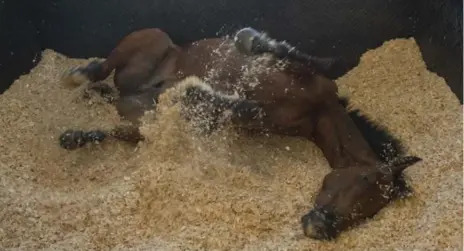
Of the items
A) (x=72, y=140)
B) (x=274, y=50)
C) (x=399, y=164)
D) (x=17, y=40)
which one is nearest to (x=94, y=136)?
(x=72, y=140)

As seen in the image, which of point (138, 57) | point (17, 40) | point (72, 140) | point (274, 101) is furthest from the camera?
point (17, 40)

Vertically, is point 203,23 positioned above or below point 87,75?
above

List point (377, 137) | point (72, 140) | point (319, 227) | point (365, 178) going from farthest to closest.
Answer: point (72, 140) → point (377, 137) → point (365, 178) → point (319, 227)

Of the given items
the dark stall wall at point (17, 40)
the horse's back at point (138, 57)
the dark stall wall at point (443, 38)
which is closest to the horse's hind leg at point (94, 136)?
the horse's back at point (138, 57)

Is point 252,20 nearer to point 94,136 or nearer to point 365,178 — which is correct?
point 94,136

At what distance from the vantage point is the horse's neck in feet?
9.14

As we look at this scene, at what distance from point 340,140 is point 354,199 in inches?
19.2

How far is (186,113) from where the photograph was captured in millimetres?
3020

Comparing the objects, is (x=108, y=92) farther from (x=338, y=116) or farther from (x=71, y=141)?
(x=338, y=116)

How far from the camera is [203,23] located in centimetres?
373

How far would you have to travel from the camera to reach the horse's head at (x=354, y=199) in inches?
94.3

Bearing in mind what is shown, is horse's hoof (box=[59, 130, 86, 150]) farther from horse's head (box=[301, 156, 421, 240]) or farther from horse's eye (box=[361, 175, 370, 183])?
horse's eye (box=[361, 175, 370, 183])

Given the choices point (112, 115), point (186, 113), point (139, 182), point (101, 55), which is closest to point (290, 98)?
point (186, 113)

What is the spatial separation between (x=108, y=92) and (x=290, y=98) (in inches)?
43.8
